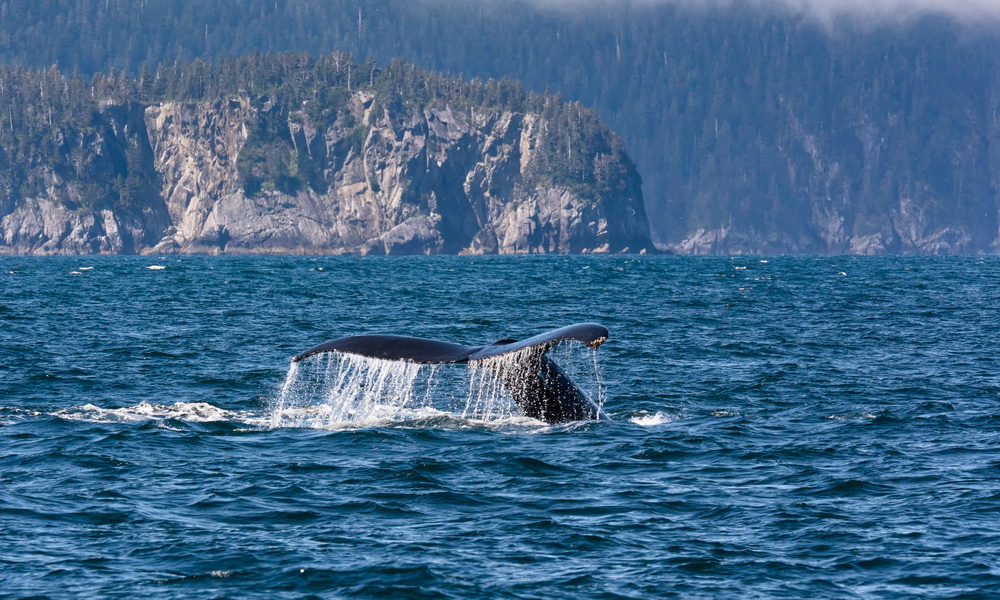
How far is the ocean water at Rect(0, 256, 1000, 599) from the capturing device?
10.2 m

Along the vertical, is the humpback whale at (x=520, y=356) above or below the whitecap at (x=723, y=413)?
above

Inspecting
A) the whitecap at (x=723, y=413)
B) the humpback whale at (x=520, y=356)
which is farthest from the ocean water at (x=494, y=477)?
the humpback whale at (x=520, y=356)


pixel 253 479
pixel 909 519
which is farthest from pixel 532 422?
pixel 909 519

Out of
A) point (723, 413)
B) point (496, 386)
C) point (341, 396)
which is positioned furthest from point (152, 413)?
point (723, 413)

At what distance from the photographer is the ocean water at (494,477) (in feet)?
33.4

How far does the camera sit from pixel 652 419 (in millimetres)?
18375

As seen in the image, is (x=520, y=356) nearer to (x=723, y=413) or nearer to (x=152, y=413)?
(x=723, y=413)

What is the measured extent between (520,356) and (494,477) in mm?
1537

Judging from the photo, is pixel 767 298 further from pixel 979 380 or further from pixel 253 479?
pixel 253 479

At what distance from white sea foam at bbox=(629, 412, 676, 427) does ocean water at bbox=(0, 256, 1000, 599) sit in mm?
101

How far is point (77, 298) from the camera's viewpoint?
1955 inches

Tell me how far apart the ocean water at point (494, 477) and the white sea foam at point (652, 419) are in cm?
10

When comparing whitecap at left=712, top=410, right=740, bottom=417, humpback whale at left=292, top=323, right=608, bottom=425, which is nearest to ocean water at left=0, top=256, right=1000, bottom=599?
whitecap at left=712, top=410, right=740, bottom=417

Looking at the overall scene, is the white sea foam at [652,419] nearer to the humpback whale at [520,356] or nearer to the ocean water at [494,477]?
the ocean water at [494,477]
